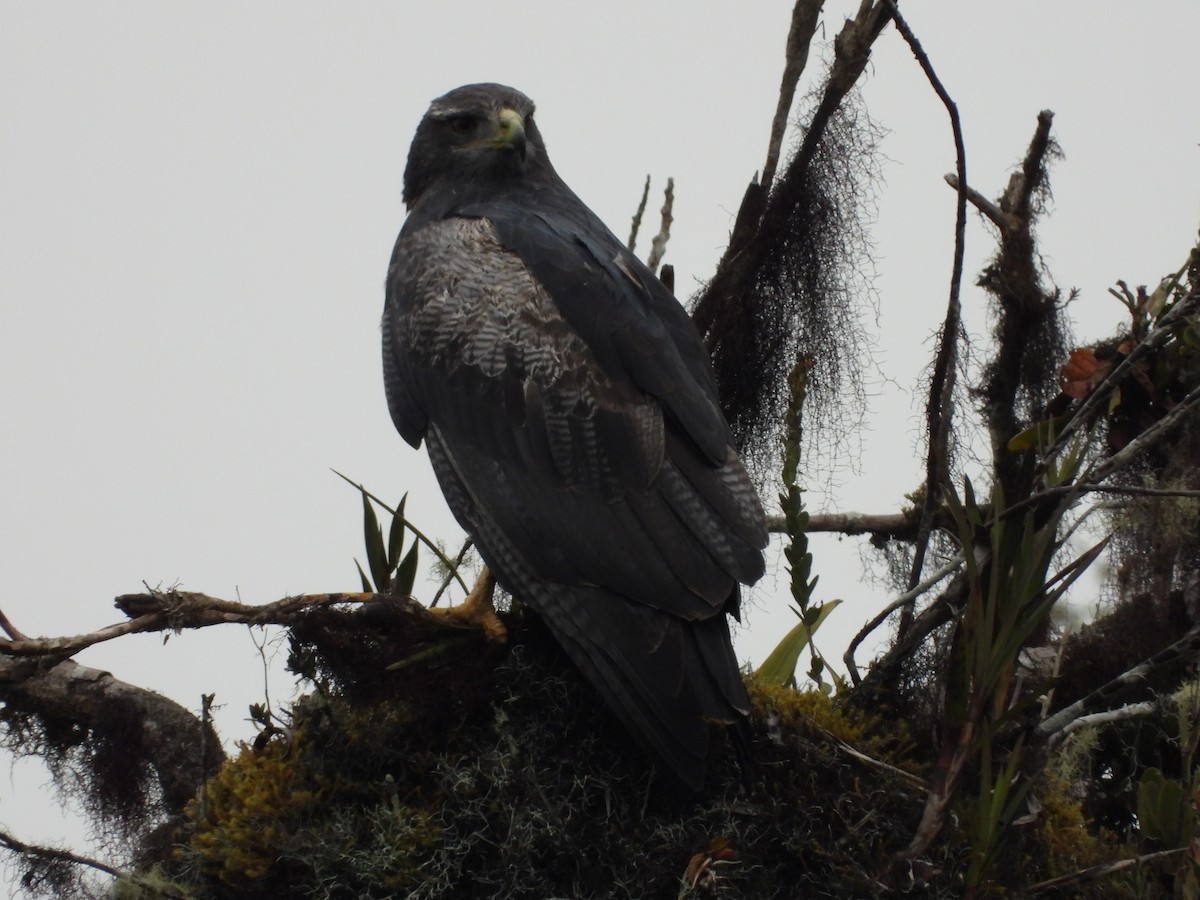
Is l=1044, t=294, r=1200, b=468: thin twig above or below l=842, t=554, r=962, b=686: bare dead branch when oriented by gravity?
above

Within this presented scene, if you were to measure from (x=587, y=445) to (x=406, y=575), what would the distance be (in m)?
0.65

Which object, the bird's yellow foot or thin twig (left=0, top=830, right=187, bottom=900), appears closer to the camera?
thin twig (left=0, top=830, right=187, bottom=900)

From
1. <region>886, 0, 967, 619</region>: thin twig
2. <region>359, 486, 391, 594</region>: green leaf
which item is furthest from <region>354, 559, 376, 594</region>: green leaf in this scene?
<region>886, 0, 967, 619</region>: thin twig

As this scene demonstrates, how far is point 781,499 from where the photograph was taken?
4082 mm

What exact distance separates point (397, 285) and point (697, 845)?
2.11 metres

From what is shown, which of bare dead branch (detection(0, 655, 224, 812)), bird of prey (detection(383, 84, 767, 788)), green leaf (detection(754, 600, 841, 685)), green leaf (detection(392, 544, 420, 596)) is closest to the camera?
bird of prey (detection(383, 84, 767, 788))

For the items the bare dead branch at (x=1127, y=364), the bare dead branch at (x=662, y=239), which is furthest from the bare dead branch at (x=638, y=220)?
the bare dead branch at (x=1127, y=364)

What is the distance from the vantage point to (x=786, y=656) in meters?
4.72

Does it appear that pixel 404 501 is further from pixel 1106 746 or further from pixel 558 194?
pixel 1106 746

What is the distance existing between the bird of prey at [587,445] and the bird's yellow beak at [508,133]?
32 cm

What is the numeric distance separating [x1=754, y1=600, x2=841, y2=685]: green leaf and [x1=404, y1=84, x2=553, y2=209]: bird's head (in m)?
1.96

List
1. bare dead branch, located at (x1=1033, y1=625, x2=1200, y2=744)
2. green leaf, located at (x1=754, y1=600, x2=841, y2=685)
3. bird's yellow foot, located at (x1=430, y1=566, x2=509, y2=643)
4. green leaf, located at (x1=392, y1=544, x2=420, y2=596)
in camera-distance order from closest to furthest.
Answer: bare dead branch, located at (x1=1033, y1=625, x2=1200, y2=744), bird's yellow foot, located at (x1=430, y1=566, x2=509, y2=643), green leaf, located at (x1=392, y1=544, x2=420, y2=596), green leaf, located at (x1=754, y1=600, x2=841, y2=685)

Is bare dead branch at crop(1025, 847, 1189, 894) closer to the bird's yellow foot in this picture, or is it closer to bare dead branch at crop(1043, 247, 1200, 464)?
bare dead branch at crop(1043, 247, 1200, 464)

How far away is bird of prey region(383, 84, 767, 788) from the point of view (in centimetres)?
370
